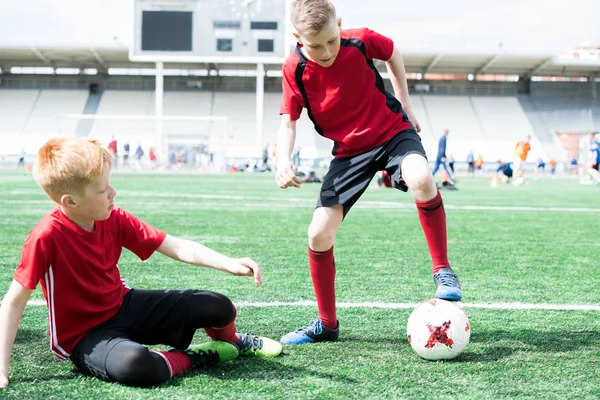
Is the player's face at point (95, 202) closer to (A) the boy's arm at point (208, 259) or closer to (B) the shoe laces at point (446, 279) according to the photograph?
(A) the boy's arm at point (208, 259)

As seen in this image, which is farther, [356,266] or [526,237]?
[526,237]

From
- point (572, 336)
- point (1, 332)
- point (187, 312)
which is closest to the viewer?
point (1, 332)

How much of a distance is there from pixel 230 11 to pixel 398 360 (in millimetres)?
27827

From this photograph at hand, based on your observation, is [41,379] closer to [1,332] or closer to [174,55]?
[1,332]

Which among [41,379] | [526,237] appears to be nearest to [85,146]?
[41,379]

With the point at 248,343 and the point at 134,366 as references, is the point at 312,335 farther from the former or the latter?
the point at 134,366

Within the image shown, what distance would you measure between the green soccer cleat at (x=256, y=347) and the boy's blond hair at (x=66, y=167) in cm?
89

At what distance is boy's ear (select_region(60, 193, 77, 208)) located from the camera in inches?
93.8

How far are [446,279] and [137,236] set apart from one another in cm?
139

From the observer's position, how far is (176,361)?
2.53 meters

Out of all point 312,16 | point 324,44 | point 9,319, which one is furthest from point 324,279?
point 9,319

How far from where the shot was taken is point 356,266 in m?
5.17

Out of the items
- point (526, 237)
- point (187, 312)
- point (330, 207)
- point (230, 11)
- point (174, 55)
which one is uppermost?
point (230, 11)

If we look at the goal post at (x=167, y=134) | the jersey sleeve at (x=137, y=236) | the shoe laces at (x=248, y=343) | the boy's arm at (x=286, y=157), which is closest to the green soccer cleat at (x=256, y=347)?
the shoe laces at (x=248, y=343)
